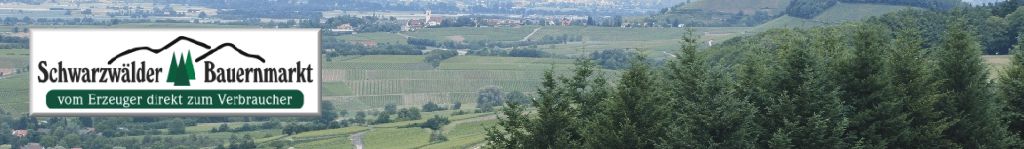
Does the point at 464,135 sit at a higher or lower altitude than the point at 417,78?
higher

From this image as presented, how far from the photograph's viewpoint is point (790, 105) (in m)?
19.8

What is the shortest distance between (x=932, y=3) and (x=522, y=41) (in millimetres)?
36105

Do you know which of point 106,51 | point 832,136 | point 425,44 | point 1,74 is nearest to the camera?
point 106,51

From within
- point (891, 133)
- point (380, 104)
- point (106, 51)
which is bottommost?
point (380, 104)

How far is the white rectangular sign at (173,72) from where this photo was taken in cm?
850

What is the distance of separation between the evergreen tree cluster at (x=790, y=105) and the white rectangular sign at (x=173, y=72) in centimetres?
1114

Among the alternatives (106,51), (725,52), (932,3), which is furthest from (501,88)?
(106,51)

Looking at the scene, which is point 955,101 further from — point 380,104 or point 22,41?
point 22,41

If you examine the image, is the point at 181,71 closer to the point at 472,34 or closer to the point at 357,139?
the point at 357,139

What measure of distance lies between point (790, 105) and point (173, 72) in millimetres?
12744

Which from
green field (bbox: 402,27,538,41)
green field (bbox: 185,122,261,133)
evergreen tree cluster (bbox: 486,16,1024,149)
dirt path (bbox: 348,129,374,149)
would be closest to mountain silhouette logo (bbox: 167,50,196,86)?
evergreen tree cluster (bbox: 486,16,1024,149)

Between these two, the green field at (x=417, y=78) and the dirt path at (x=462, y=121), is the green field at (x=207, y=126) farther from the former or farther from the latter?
the green field at (x=417, y=78)

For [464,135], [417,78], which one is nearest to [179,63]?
[464,135]

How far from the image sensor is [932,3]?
12362cm
